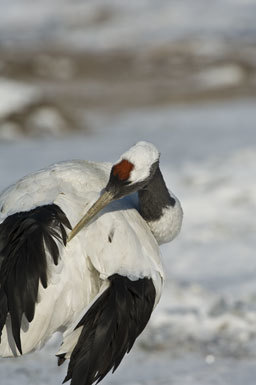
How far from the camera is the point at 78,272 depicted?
437 cm

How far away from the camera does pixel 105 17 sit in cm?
2697

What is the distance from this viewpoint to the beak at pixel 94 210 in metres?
4.38

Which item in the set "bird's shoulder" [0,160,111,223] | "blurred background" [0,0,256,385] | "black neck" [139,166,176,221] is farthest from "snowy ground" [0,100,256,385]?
"bird's shoulder" [0,160,111,223]

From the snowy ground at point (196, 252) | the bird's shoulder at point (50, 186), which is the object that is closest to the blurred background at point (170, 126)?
the snowy ground at point (196, 252)

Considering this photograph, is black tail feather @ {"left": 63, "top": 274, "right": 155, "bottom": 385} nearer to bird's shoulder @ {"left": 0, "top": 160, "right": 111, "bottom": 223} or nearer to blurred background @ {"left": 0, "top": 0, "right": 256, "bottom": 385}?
bird's shoulder @ {"left": 0, "top": 160, "right": 111, "bottom": 223}

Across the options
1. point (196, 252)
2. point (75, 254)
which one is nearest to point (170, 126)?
point (196, 252)

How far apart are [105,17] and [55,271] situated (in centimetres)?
2327

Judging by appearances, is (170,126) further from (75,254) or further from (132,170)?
(75,254)

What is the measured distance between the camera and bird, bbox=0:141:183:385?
4277mm

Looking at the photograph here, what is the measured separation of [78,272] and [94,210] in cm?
31

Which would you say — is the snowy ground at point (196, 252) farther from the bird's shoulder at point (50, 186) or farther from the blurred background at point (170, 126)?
the bird's shoulder at point (50, 186)

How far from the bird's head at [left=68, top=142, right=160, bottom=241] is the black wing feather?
22 cm

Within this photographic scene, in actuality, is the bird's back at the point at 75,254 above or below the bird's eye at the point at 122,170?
below

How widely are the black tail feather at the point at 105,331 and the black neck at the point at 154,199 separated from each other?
714 millimetres
